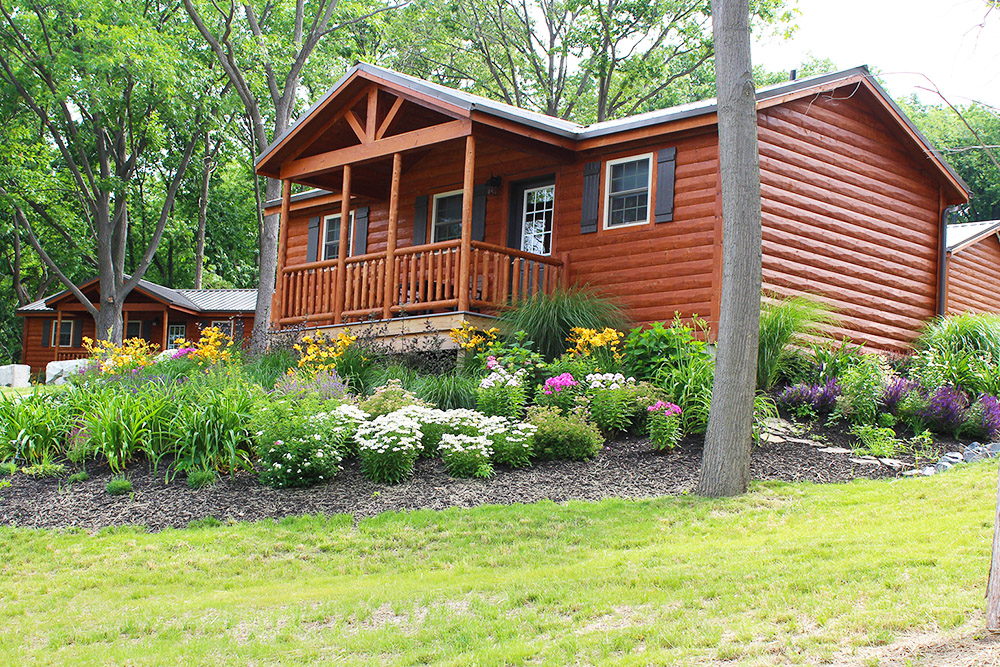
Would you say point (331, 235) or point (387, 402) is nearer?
point (387, 402)

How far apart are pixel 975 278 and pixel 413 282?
1069 cm

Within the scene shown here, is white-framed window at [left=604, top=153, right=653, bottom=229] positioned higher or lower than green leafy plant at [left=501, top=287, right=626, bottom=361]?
higher

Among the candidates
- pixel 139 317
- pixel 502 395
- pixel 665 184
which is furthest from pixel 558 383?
pixel 139 317

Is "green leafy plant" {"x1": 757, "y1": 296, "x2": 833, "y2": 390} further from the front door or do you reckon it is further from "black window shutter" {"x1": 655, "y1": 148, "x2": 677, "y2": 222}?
the front door

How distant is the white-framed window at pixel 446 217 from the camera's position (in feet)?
49.9

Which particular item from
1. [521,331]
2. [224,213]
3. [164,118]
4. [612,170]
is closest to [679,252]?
[612,170]

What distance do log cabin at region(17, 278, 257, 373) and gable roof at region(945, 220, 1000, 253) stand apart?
19492 millimetres

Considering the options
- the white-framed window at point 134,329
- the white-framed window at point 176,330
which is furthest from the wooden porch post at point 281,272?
the white-framed window at point 134,329

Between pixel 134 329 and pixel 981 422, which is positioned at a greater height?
pixel 134 329

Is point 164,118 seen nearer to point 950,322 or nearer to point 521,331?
point 521,331

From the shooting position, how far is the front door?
1412cm

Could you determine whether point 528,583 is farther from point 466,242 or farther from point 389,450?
point 466,242

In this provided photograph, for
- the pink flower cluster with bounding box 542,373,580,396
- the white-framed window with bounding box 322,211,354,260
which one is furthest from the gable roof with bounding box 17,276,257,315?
the pink flower cluster with bounding box 542,373,580,396

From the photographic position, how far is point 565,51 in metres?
26.5
